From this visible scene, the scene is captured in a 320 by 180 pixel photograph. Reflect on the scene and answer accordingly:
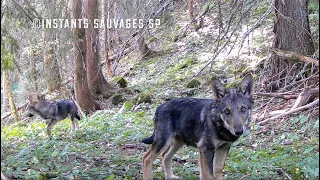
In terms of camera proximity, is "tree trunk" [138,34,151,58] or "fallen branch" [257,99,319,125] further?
"tree trunk" [138,34,151,58]

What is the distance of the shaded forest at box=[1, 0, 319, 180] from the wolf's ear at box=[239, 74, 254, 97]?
1.07 meters

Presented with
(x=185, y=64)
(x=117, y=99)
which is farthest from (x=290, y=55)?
(x=185, y=64)

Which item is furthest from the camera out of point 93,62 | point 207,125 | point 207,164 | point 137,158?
point 93,62

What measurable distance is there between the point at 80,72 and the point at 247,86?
13.2m

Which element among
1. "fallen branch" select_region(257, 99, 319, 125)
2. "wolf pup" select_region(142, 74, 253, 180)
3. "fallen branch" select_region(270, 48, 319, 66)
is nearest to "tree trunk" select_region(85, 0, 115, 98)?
"fallen branch" select_region(270, 48, 319, 66)

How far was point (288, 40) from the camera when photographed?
40.9ft

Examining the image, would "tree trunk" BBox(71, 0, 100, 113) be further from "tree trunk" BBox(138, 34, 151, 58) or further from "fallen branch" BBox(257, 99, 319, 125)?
"fallen branch" BBox(257, 99, 319, 125)

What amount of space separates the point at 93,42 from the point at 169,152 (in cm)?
1374

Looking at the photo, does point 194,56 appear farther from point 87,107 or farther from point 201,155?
point 201,155

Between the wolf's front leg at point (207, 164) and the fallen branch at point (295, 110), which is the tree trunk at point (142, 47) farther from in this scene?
the wolf's front leg at point (207, 164)

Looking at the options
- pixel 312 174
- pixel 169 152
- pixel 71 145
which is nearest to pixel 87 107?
pixel 71 145

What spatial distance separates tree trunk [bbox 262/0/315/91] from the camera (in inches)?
471

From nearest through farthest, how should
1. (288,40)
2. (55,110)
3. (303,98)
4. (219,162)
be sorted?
(219,162) → (303,98) → (288,40) → (55,110)

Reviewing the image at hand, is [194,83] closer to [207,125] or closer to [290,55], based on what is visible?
[290,55]
